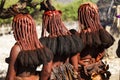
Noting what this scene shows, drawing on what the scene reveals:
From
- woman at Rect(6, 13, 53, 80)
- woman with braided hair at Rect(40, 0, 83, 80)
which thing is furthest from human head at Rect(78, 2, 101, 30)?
woman at Rect(6, 13, 53, 80)

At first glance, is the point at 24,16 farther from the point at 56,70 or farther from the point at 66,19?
the point at 66,19

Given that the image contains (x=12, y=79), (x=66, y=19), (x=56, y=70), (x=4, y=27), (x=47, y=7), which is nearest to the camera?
(x=12, y=79)

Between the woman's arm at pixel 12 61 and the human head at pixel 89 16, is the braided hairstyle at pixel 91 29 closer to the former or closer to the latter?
the human head at pixel 89 16

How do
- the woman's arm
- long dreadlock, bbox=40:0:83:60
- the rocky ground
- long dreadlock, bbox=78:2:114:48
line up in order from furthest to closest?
the rocky ground → long dreadlock, bbox=78:2:114:48 → long dreadlock, bbox=40:0:83:60 → the woman's arm

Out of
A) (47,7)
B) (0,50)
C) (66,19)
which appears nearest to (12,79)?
(47,7)

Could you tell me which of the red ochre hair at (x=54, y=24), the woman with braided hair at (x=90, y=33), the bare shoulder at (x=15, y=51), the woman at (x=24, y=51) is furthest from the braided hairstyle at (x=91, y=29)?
the bare shoulder at (x=15, y=51)

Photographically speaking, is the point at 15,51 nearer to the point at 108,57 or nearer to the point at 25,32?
the point at 25,32

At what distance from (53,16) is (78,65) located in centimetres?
94

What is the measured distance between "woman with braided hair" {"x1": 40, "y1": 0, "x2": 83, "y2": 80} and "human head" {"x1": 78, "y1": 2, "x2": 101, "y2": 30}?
485mm

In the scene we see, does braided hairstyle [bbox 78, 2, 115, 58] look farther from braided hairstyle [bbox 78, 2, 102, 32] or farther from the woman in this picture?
the woman

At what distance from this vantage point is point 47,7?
597 centimetres

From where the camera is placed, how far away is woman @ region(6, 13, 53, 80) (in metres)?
4.77

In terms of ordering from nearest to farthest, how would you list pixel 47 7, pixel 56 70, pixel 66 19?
pixel 56 70, pixel 47 7, pixel 66 19

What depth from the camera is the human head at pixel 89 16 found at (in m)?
6.00
